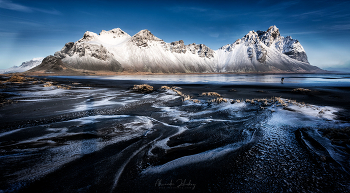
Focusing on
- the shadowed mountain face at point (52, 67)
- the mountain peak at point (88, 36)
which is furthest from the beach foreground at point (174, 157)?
the mountain peak at point (88, 36)

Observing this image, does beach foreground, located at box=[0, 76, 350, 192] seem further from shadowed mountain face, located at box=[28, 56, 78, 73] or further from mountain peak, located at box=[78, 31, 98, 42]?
mountain peak, located at box=[78, 31, 98, 42]

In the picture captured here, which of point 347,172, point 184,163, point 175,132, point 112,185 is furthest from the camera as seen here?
point 175,132

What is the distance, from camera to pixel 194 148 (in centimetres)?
419

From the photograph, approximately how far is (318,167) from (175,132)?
12.8 ft

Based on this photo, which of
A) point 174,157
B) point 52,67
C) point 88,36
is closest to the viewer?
point 174,157

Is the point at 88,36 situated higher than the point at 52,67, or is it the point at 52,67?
the point at 88,36

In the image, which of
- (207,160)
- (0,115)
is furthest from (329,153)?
(0,115)

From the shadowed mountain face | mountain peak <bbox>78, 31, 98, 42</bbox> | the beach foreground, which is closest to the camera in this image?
the beach foreground

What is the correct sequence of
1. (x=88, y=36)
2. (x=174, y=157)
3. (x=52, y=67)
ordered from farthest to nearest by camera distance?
1. (x=88, y=36)
2. (x=52, y=67)
3. (x=174, y=157)

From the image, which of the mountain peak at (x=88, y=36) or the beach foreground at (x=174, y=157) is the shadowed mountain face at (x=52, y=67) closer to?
the mountain peak at (x=88, y=36)

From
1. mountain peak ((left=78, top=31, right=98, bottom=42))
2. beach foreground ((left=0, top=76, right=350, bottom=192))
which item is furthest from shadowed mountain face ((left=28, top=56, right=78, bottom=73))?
beach foreground ((left=0, top=76, right=350, bottom=192))

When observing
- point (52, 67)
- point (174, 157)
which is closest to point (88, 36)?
point (52, 67)

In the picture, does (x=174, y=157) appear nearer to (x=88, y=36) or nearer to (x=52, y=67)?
(x=52, y=67)

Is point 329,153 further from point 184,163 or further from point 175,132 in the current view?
point 175,132
